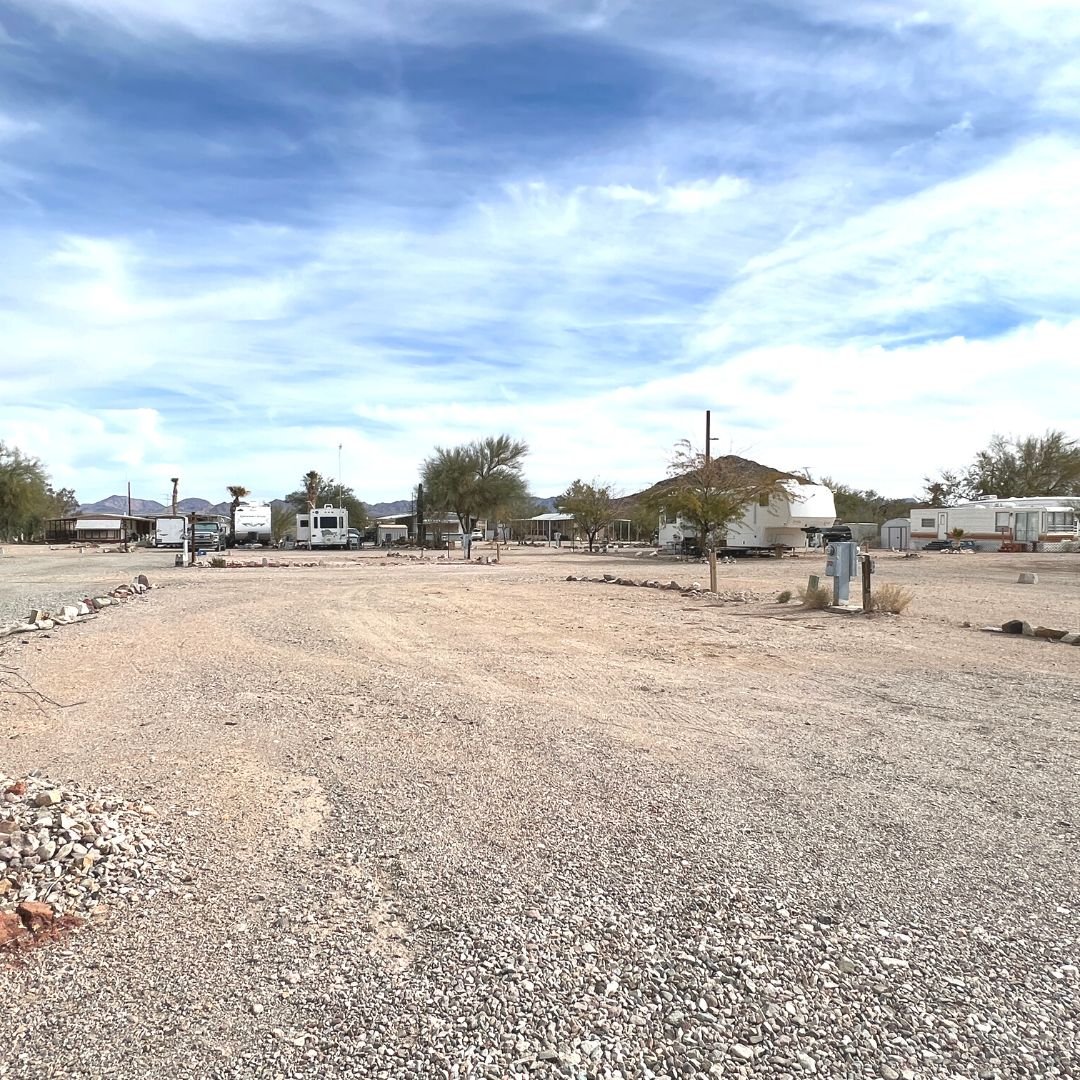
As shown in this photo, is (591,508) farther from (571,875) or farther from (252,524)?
(571,875)

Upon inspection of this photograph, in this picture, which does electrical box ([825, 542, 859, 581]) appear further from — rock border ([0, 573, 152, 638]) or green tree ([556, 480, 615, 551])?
green tree ([556, 480, 615, 551])

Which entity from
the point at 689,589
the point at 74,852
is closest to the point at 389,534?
the point at 689,589

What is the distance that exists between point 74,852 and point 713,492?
29872mm

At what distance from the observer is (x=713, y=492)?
1270 inches

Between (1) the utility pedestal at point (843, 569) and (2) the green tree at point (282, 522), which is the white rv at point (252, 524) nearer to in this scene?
(2) the green tree at point (282, 522)

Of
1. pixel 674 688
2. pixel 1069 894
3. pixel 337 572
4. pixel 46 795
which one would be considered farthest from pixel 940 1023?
pixel 337 572

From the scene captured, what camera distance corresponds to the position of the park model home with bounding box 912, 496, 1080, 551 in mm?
40250

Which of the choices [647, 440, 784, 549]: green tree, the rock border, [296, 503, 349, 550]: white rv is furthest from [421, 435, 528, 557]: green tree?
the rock border

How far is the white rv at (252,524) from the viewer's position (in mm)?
52812

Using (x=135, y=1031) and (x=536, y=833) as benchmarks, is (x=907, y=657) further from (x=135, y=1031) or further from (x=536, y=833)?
(x=135, y=1031)

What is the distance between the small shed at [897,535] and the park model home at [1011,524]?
1311mm

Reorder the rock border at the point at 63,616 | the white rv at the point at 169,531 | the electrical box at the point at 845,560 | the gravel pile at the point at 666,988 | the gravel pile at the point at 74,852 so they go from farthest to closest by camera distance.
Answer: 1. the white rv at the point at 169,531
2. the electrical box at the point at 845,560
3. the rock border at the point at 63,616
4. the gravel pile at the point at 74,852
5. the gravel pile at the point at 666,988

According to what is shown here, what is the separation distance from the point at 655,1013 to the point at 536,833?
1.58 m

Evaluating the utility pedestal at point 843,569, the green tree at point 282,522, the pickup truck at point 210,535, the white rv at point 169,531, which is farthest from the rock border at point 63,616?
the green tree at point 282,522
